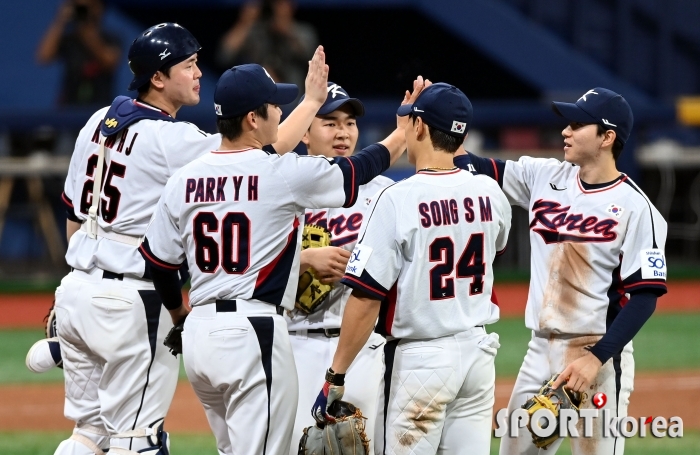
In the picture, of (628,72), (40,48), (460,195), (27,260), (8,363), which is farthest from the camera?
(628,72)

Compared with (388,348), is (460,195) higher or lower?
higher

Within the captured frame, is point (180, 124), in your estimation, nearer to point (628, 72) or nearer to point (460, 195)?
point (460, 195)

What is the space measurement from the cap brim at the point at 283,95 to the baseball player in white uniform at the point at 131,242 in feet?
0.37

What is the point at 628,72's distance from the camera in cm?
1645

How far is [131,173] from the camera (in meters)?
4.49

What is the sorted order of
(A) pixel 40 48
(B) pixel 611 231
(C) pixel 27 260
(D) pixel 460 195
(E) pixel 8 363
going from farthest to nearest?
(A) pixel 40 48
(C) pixel 27 260
(E) pixel 8 363
(B) pixel 611 231
(D) pixel 460 195

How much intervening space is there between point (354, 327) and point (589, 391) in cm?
116

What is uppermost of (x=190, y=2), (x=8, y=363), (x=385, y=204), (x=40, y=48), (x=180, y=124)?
(x=190, y=2)

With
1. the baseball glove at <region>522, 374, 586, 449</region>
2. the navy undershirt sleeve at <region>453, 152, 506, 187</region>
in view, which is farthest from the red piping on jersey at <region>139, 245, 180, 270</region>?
the baseball glove at <region>522, 374, 586, 449</region>

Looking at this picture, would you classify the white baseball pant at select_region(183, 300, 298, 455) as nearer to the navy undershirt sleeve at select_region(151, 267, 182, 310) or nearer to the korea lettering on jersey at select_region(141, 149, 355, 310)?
the korea lettering on jersey at select_region(141, 149, 355, 310)

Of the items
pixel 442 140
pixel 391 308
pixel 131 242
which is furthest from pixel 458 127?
pixel 131 242

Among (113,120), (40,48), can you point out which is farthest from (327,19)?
(113,120)

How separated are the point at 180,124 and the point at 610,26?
13.5 meters

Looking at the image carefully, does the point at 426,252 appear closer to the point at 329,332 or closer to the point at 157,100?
the point at 329,332
